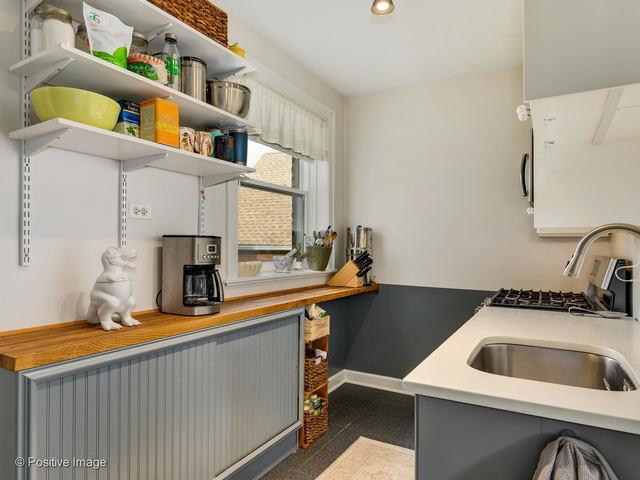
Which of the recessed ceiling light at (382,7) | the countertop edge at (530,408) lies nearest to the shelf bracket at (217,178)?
the recessed ceiling light at (382,7)

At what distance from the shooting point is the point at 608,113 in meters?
1.37

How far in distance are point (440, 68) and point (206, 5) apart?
188 cm

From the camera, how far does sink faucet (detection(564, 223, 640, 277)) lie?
119cm

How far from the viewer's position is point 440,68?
3.06m

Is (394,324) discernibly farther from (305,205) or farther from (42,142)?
(42,142)

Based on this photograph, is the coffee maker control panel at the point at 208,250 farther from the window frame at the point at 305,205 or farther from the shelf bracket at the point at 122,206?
the window frame at the point at 305,205

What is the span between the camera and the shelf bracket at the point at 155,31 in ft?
5.53

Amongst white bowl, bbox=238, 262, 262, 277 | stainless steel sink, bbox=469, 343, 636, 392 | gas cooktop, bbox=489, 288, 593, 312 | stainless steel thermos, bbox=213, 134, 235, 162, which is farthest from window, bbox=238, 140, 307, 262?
stainless steel sink, bbox=469, 343, 636, 392

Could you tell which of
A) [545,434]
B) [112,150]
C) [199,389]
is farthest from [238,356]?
[545,434]

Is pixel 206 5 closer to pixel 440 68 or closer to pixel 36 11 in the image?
pixel 36 11

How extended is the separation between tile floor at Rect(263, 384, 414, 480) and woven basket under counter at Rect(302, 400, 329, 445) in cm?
4

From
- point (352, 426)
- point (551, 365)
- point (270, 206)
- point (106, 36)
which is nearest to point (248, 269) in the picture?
point (270, 206)

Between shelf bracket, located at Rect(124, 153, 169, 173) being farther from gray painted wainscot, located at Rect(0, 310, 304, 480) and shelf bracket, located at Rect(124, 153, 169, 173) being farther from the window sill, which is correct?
the window sill

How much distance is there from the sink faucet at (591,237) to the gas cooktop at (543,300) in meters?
0.99
